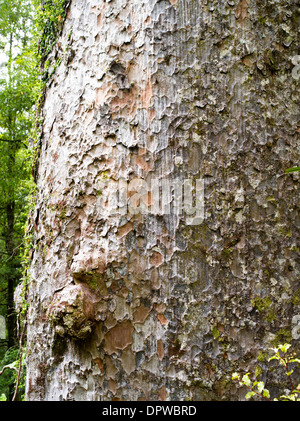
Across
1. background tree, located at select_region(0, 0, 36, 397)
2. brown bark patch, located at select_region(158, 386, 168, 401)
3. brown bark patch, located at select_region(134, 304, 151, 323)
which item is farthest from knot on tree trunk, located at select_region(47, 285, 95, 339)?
background tree, located at select_region(0, 0, 36, 397)

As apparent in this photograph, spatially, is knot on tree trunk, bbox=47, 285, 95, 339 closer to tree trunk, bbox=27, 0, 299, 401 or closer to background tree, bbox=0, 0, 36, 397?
tree trunk, bbox=27, 0, 299, 401

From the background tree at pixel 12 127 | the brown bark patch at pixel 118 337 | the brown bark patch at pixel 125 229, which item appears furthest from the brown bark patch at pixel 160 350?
the background tree at pixel 12 127

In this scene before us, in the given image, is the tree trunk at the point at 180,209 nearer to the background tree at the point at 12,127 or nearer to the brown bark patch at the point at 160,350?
the brown bark patch at the point at 160,350

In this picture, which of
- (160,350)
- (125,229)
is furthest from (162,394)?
(125,229)

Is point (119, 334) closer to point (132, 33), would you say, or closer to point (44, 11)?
point (132, 33)

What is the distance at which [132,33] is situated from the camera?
1253mm

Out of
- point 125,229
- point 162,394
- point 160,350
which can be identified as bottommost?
point 162,394

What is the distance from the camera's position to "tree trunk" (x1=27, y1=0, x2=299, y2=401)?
1.11m

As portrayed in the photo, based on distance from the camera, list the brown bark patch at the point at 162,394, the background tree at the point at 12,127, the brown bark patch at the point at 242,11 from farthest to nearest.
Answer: the background tree at the point at 12,127 → the brown bark patch at the point at 242,11 → the brown bark patch at the point at 162,394

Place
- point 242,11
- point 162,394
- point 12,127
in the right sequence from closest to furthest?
point 162,394 → point 242,11 → point 12,127

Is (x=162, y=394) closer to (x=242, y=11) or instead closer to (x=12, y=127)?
(x=242, y=11)

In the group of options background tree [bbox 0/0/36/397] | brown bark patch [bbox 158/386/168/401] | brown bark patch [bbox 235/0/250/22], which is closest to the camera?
brown bark patch [bbox 158/386/168/401]

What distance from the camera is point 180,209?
45.5 inches

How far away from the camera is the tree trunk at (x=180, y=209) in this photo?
111 centimetres
